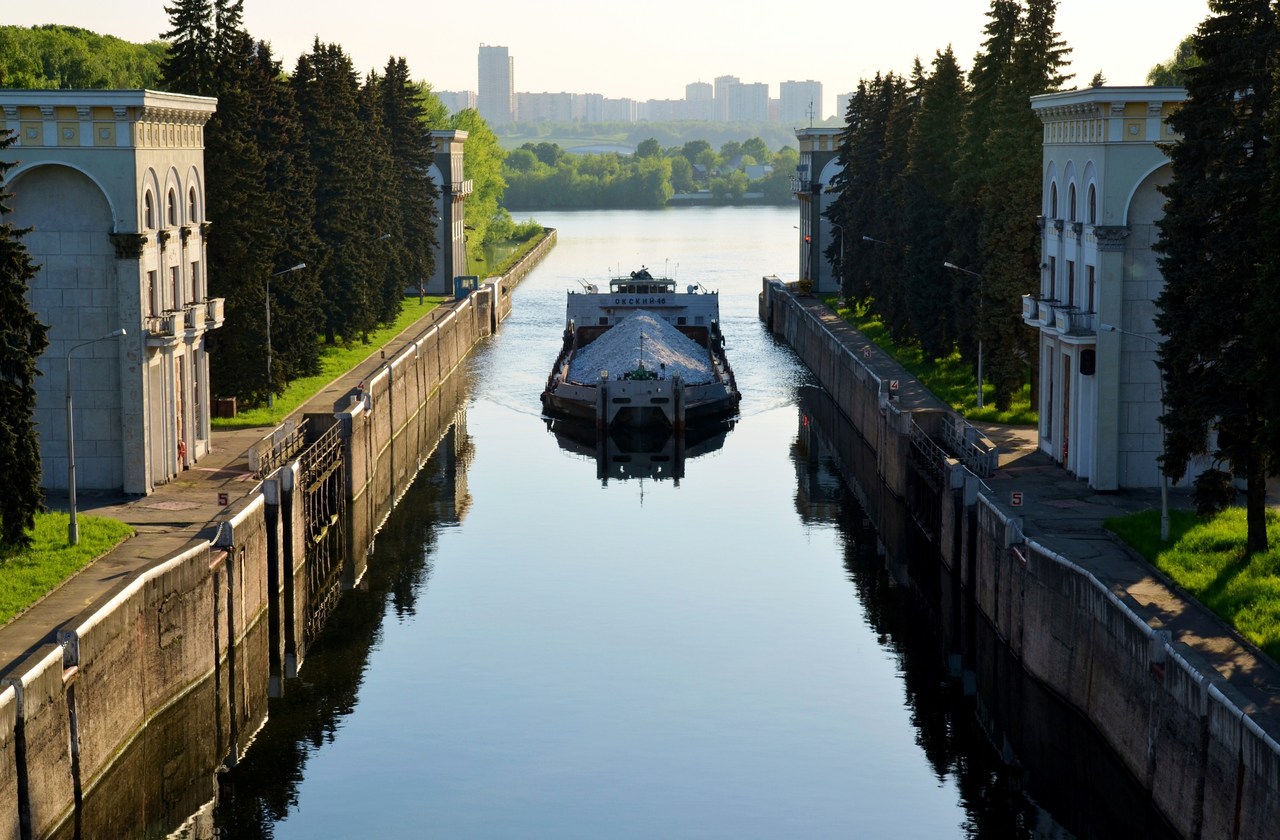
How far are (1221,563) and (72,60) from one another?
139 meters

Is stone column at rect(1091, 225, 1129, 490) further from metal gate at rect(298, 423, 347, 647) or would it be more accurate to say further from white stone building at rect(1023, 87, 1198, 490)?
metal gate at rect(298, 423, 347, 647)

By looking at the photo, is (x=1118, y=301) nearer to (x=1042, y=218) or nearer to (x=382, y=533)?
(x=1042, y=218)

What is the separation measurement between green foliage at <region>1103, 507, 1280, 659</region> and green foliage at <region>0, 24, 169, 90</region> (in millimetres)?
114224

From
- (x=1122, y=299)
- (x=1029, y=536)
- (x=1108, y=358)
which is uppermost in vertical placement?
(x=1122, y=299)

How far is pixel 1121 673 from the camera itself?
37.8 meters

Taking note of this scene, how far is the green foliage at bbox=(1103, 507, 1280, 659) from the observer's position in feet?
126

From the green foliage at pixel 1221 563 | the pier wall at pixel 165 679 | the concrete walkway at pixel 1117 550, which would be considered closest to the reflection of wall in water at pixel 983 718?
the concrete walkway at pixel 1117 550

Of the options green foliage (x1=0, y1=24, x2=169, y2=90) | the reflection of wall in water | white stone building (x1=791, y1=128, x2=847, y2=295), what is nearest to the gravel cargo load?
the reflection of wall in water

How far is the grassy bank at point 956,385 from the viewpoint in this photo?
6931 cm

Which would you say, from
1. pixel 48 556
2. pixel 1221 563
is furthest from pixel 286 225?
pixel 1221 563

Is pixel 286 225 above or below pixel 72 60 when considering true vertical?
below

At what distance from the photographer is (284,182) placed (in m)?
79.5

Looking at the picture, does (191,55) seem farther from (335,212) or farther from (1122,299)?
(1122,299)

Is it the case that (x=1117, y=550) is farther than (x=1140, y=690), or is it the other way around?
(x=1117, y=550)
